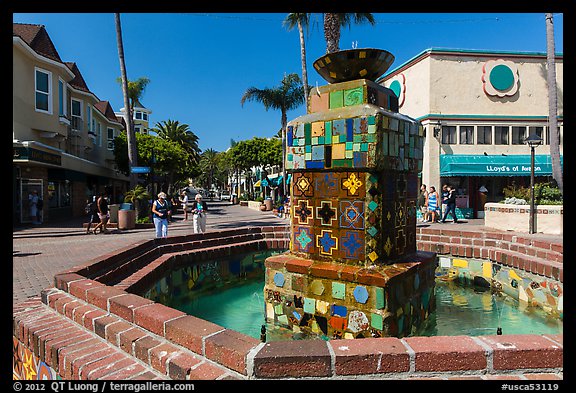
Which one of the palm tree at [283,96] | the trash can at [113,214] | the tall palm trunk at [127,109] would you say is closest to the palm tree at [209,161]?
the palm tree at [283,96]

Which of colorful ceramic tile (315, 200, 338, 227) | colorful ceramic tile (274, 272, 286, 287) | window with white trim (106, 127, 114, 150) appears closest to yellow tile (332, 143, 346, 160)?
colorful ceramic tile (315, 200, 338, 227)

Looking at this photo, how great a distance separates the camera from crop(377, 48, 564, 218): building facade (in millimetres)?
18578

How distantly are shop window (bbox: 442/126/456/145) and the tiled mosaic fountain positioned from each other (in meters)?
16.5

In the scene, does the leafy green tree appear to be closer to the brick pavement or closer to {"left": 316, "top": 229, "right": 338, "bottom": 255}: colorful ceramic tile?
the brick pavement

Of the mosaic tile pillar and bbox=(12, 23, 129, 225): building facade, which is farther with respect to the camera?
bbox=(12, 23, 129, 225): building facade

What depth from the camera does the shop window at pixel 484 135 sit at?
19.0 meters

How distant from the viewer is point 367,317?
3.37 metres

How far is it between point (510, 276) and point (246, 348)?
16.3 feet

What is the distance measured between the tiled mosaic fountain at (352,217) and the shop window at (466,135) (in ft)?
55.7

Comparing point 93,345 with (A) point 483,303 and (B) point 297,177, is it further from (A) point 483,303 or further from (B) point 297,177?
(A) point 483,303

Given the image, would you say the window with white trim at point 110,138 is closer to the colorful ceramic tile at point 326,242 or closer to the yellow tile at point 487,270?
the colorful ceramic tile at point 326,242

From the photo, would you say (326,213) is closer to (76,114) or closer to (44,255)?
(44,255)

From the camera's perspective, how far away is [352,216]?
3.64 meters

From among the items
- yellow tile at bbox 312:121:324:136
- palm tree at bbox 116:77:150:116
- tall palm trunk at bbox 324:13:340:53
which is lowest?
yellow tile at bbox 312:121:324:136
